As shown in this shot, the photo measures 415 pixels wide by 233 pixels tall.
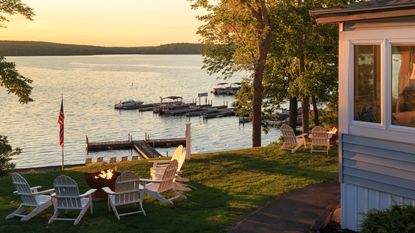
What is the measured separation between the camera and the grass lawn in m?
10.2

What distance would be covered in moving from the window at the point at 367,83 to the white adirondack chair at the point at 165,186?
4.57m

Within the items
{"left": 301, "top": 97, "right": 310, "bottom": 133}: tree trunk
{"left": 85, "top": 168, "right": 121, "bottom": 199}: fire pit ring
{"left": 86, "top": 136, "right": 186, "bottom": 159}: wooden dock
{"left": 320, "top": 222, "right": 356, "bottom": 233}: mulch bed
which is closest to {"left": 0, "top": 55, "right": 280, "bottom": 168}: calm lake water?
{"left": 86, "top": 136, "right": 186, "bottom": 159}: wooden dock

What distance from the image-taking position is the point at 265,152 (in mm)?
18375

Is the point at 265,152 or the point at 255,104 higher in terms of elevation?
the point at 255,104

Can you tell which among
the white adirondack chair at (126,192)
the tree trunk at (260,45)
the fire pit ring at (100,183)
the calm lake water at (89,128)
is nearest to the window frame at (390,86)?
the white adirondack chair at (126,192)

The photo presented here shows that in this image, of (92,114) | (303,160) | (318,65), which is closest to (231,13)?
(318,65)

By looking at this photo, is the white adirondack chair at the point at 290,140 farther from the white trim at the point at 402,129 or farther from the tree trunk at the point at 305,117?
the tree trunk at the point at 305,117

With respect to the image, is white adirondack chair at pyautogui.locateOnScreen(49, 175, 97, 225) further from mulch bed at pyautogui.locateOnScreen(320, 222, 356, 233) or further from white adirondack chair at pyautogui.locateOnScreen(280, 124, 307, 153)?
white adirondack chair at pyautogui.locateOnScreen(280, 124, 307, 153)

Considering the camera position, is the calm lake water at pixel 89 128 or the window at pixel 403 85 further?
the calm lake water at pixel 89 128

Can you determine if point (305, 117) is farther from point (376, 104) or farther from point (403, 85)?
point (403, 85)

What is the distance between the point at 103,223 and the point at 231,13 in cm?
1601

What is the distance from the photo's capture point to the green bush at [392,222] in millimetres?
6926

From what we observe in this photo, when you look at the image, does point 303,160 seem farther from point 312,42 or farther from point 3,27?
point 3,27

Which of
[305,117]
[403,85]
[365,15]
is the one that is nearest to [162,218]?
[403,85]
